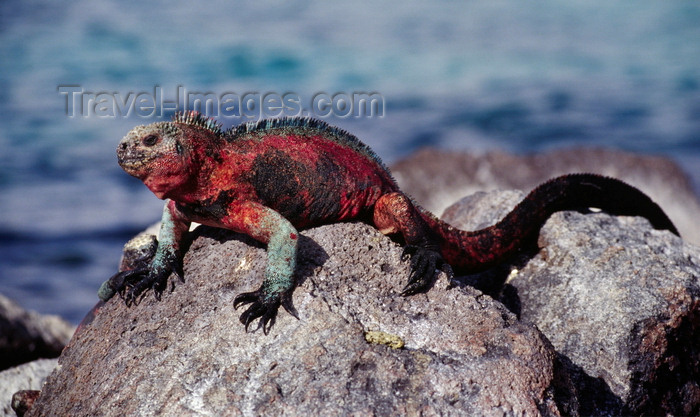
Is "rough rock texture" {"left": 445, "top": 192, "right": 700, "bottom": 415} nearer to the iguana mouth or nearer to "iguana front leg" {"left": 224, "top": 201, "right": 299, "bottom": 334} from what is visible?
"iguana front leg" {"left": 224, "top": 201, "right": 299, "bottom": 334}

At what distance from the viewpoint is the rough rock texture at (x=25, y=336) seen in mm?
5676

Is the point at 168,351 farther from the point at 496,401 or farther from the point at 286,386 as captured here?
the point at 496,401

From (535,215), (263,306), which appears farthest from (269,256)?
(535,215)

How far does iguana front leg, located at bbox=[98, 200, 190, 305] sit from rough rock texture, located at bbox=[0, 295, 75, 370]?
7.51ft

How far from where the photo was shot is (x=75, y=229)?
37.9 feet

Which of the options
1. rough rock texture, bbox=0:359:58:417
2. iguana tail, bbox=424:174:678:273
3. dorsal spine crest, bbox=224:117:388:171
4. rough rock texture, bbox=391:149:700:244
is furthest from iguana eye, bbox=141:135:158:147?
rough rock texture, bbox=391:149:700:244

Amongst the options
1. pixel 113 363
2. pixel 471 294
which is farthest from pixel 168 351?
pixel 471 294

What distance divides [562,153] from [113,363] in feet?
28.9

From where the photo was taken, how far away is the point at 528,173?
Result: 9891 millimetres

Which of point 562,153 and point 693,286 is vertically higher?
point 693,286

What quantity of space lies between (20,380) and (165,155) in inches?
93.7

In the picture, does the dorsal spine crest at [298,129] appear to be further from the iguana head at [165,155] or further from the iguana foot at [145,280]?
the iguana foot at [145,280]

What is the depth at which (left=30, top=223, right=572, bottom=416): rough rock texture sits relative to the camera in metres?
2.83

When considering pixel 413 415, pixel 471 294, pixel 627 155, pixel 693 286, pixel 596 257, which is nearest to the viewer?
pixel 413 415
